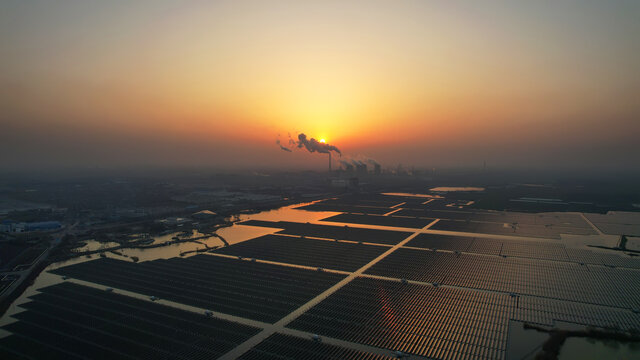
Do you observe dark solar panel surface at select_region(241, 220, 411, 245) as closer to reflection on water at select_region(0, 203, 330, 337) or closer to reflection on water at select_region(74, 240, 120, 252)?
reflection on water at select_region(0, 203, 330, 337)

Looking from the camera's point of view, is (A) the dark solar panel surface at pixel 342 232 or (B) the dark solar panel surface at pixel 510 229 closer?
(A) the dark solar panel surface at pixel 342 232

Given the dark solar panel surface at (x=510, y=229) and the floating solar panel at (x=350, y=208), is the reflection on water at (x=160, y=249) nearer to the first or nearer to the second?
the floating solar panel at (x=350, y=208)

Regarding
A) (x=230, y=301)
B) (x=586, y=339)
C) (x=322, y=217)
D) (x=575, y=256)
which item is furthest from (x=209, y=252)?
(x=575, y=256)

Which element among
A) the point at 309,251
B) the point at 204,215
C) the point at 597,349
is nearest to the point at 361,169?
the point at 204,215

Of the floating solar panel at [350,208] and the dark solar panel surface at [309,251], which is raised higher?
the floating solar panel at [350,208]

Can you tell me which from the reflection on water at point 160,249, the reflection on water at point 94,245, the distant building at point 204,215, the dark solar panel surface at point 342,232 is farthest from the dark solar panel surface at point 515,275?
the distant building at point 204,215

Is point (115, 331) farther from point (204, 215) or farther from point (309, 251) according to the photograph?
point (204, 215)

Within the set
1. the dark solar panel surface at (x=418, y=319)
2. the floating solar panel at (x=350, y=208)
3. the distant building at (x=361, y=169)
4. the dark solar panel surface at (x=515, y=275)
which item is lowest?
the dark solar panel surface at (x=418, y=319)

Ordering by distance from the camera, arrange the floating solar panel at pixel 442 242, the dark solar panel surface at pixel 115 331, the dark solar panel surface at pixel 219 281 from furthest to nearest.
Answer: the floating solar panel at pixel 442 242, the dark solar panel surface at pixel 219 281, the dark solar panel surface at pixel 115 331
